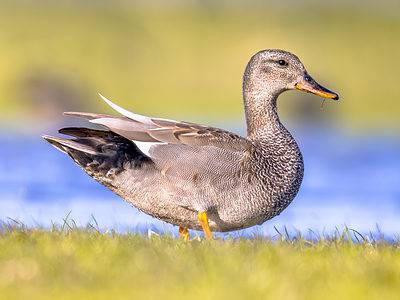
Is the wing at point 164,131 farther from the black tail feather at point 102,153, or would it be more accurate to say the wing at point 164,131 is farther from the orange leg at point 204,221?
the orange leg at point 204,221

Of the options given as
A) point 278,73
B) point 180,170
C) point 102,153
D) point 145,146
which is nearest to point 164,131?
point 145,146

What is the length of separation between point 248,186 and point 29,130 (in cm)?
1817

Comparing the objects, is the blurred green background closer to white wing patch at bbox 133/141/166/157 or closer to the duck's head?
the duck's head

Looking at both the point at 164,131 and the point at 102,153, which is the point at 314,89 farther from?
the point at 102,153

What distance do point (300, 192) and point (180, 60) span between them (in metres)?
23.9

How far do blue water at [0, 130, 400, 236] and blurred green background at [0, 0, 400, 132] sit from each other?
590 centimetres

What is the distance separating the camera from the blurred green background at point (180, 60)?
31.6 metres

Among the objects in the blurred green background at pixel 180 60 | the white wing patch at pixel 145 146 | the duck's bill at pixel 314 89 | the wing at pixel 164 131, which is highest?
the duck's bill at pixel 314 89

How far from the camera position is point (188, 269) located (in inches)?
214

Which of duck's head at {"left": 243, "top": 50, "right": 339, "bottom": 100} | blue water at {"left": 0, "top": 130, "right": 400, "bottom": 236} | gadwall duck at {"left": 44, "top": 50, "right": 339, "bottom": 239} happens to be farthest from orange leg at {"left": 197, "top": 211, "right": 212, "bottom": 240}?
duck's head at {"left": 243, "top": 50, "right": 339, "bottom": 100}

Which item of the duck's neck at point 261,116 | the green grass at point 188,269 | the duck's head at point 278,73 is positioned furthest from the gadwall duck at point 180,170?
the green grass at point 188,269

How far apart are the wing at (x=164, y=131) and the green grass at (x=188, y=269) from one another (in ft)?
3.30

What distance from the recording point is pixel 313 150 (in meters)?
22.5

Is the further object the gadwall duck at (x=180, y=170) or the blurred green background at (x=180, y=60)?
the blurred green background at (x=180, y=60)
